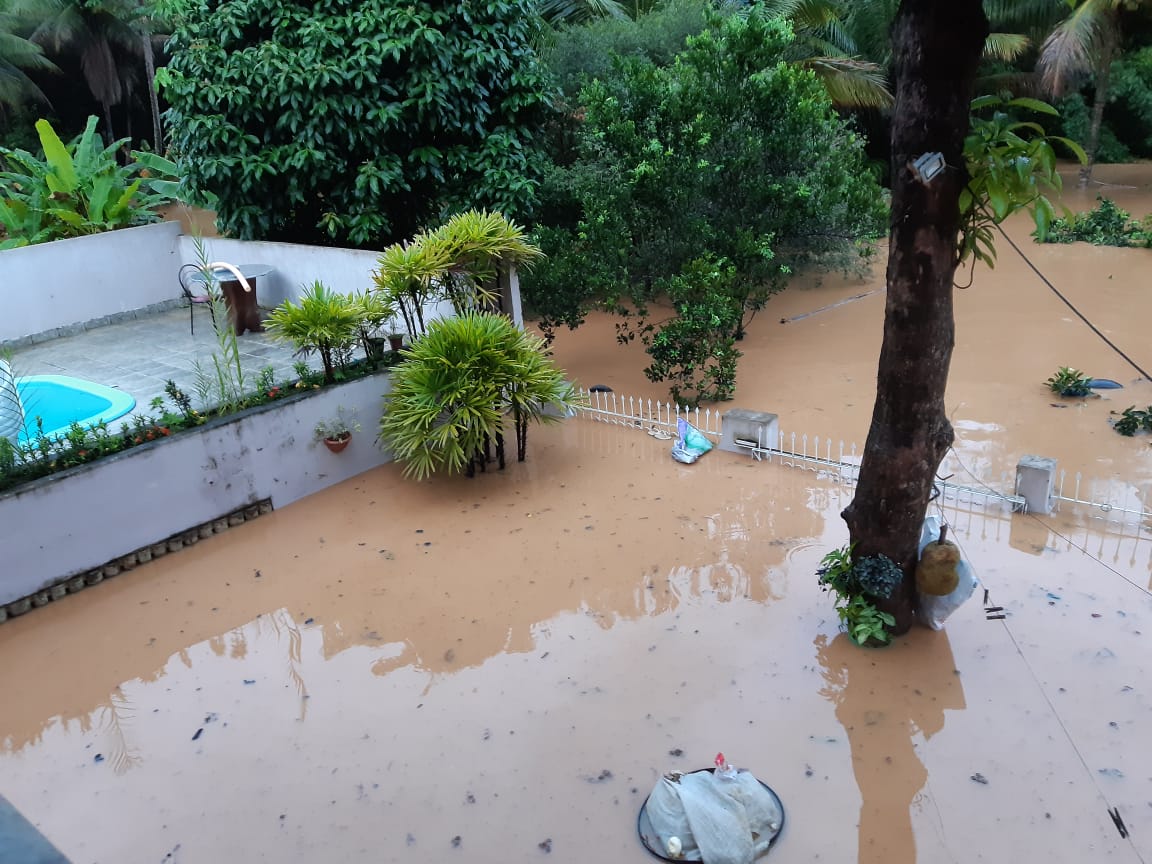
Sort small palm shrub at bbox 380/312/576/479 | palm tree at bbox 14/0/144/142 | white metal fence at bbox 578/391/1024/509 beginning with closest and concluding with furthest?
white metal fence at bbox 578/391/1024/509 → small palm shrub at bbox 380/312/576/479 → palm tree at bbox 14/0/144/142

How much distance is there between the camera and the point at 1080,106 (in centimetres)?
2083

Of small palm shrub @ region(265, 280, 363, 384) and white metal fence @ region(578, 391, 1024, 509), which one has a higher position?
small palm shrub @ region(265, 280, 363, 384)

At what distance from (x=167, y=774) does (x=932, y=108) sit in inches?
192

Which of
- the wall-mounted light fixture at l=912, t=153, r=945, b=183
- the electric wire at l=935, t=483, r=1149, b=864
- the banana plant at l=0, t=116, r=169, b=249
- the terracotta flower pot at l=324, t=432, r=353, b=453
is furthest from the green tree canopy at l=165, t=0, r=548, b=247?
the electric wire at l=935, t=483, r=1149, b=864

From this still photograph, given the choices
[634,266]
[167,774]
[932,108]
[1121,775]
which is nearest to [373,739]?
[167,774]

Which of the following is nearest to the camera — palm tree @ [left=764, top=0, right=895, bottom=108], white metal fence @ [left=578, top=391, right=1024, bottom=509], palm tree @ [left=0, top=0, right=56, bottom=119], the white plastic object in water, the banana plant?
white metal fence @ [left=578, top=391, right=1024, bottom=509]

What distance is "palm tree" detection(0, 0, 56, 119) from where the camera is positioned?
20.0 metres

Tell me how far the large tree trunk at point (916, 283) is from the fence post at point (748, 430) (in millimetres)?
2383

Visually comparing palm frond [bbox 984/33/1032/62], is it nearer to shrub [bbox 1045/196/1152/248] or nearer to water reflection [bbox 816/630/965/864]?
shrub [bbox 1045/196/1152/248]

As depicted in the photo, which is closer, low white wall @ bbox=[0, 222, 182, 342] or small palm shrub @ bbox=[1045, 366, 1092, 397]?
small palm shrub @ bbox=[1045, 366, 1092, 397]

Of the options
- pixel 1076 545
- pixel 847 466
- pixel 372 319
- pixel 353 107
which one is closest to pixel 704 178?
pixel 353 107

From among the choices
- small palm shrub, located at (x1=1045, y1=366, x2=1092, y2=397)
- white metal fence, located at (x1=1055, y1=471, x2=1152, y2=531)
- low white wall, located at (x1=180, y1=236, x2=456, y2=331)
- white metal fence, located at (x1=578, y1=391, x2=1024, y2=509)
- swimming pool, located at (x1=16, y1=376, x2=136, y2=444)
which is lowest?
white metal fence, located at (x1=1055, y1=471, x2=1152, y2=531)

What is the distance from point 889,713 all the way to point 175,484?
4.95 m

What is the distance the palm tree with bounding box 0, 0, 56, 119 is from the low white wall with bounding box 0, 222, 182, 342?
13.1m
